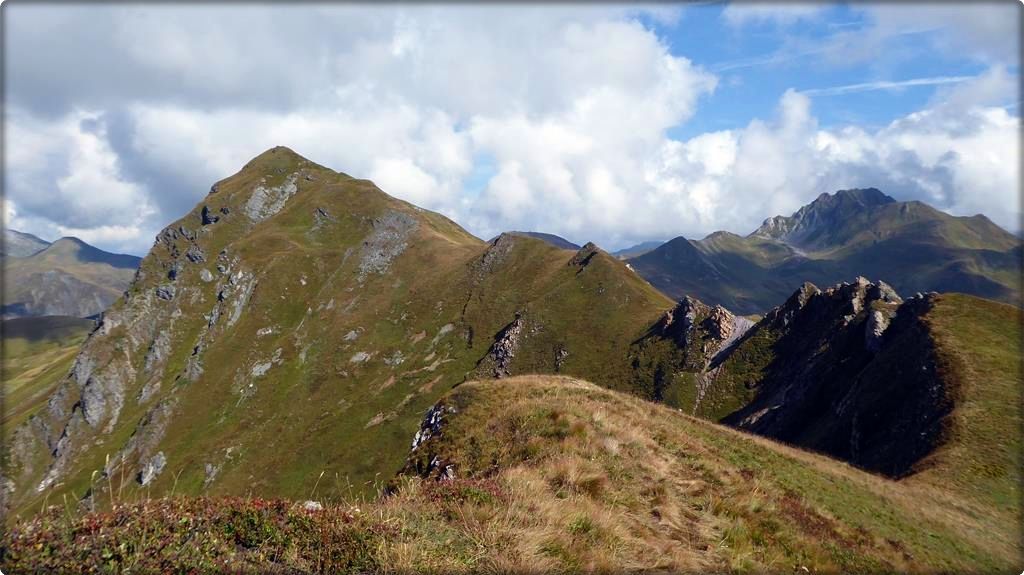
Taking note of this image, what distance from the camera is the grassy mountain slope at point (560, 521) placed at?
7.76m

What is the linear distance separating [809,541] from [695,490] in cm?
299

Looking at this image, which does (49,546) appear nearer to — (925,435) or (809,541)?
(809,541)

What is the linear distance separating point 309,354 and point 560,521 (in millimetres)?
162556

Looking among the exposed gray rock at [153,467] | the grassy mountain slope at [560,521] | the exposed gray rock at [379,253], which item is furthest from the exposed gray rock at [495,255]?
the grassy mountain slope at [560,521]

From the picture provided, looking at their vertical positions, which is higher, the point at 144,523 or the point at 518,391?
the point at 518,391

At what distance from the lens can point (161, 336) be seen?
181250mm

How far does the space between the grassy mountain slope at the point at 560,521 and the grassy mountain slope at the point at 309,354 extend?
86.4 metres

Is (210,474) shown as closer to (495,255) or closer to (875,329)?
(495,255)

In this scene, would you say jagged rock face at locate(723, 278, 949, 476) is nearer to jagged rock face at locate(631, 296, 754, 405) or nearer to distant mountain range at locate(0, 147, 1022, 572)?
distant mountain range at locate(0, 147, 1022, 572)

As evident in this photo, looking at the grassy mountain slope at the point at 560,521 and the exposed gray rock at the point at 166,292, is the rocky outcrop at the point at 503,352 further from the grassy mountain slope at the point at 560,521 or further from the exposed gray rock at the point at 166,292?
the exposed gray rock at the point at 166,292

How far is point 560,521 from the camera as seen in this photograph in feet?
33.0

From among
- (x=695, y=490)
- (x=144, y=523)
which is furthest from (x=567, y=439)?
(x=144, y=523)

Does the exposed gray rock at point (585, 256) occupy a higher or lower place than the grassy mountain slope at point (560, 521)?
higher

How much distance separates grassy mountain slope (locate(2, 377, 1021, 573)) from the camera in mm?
7758
